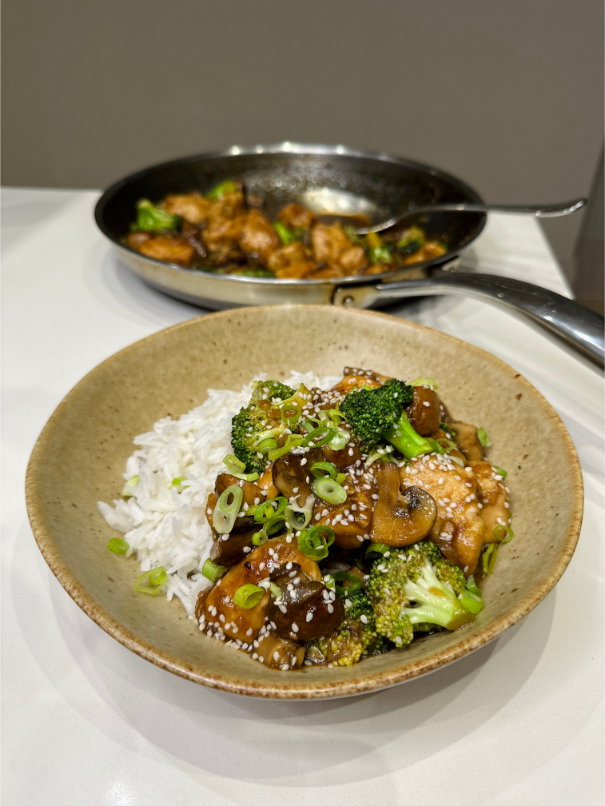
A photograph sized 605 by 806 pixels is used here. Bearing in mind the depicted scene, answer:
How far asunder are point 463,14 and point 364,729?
5.37 m

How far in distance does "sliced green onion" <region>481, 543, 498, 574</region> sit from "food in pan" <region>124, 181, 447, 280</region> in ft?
5.65

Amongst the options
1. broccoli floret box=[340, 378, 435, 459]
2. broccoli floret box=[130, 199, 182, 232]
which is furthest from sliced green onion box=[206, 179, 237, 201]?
broccoli floret box=[340, 378, 435, 459]

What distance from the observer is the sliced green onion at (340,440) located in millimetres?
1589

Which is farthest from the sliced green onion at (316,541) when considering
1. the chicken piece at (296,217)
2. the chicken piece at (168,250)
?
the chicken piece at (296,217)

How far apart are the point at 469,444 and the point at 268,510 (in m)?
0.71

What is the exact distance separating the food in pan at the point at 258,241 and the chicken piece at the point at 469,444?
135 centimetres

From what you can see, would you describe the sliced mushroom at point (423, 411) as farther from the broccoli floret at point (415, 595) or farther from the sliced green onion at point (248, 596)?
the sliced green onion at point (248, 596)

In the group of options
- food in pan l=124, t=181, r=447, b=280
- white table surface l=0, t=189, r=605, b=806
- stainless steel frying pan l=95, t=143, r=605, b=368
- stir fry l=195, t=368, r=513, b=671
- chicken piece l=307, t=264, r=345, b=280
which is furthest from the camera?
food in pan l=124, t=181, r=447, b=280

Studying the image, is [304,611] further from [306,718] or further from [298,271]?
[298,271]

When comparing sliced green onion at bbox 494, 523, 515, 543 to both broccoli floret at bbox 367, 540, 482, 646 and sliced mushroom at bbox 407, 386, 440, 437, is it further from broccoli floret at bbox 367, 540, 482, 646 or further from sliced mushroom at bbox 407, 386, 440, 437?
sliced mushroom at bbox 407, 386, 440, 437

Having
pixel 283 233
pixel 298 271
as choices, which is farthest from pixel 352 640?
pixel 283 233

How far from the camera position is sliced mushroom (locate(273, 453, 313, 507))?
1.48 m

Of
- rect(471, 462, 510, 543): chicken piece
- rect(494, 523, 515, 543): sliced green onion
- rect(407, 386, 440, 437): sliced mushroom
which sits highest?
rect(407, 386, 440, 437): sliced mushroom

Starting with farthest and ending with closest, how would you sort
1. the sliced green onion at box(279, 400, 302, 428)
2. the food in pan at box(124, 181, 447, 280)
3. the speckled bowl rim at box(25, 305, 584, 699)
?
the food in pan at box(124, 181, 447, 280), the sliced green onion at box(279, 400, 302, 428), the speckled bowl rim at box(25, 305, 584, 699)
